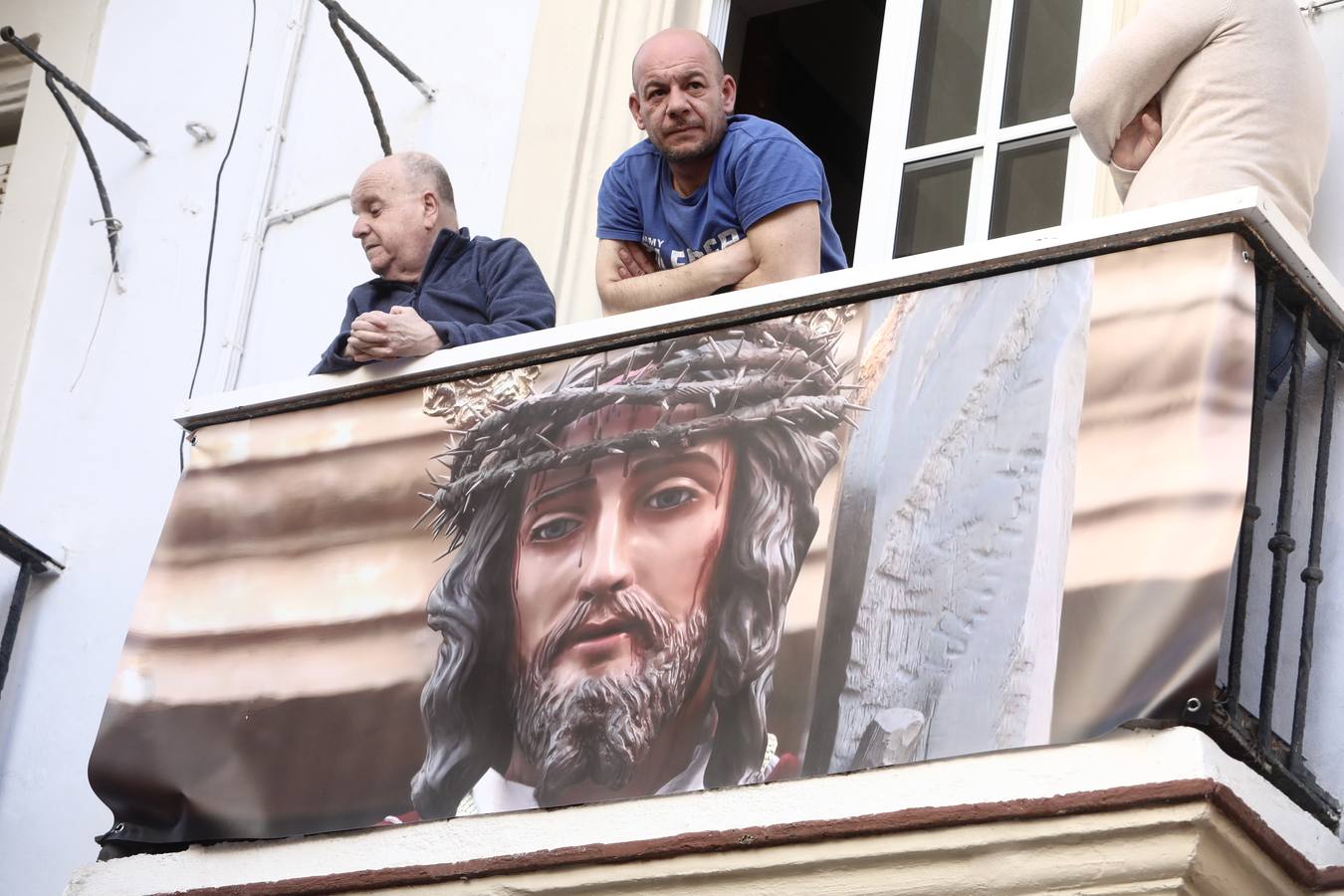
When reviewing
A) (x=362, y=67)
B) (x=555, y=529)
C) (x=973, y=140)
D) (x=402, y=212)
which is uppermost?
(x=362, y=67)

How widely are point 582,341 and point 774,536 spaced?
0.73m

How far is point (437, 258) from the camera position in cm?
585

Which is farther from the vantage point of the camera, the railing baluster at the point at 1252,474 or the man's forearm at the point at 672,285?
the man's forearm at the point at 672,285

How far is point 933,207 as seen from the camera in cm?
635

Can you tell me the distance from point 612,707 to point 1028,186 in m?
2.16

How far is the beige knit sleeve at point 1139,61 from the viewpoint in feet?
16.0

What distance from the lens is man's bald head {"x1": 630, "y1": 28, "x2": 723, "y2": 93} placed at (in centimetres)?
560

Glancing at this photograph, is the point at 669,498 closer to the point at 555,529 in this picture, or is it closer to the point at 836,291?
the point at 555,529

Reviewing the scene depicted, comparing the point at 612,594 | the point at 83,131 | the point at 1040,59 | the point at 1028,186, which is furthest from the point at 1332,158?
the point at 83,131

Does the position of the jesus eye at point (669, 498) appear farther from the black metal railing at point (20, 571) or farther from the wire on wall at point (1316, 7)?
the black metal railing at point (20, 571)

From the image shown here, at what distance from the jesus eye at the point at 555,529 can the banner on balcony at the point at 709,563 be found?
0.03ft

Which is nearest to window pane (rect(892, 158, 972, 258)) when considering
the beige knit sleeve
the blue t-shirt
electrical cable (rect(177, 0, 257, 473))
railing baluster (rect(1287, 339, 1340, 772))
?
the blue t-shirt

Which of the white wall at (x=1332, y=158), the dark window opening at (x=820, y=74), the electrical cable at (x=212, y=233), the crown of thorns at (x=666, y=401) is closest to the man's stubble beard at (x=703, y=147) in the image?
the crown of thorns at (x=666, y=401)

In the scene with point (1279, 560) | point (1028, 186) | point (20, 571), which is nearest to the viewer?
point (1279, 560)
